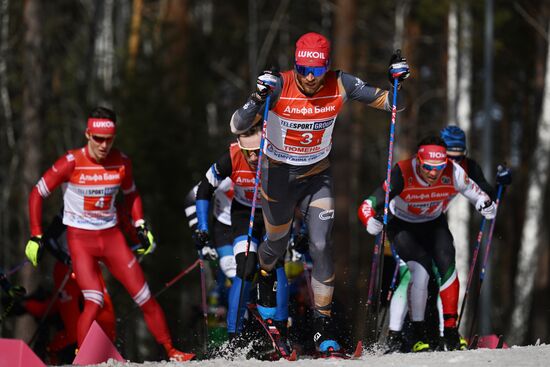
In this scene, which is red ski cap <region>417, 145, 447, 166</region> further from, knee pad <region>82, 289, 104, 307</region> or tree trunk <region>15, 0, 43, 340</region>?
tree trunk <region>15, 0, 43, 340</region>

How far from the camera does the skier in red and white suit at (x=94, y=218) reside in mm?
9695

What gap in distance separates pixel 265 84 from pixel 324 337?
203cm

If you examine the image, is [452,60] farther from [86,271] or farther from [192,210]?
[86,271]

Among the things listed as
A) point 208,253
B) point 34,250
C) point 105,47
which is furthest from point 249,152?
point 105,47

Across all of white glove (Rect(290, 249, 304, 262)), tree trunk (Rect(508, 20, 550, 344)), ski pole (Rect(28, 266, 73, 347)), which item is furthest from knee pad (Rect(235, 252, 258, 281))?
tree trunk (Rect(508, 20, 550, 344))

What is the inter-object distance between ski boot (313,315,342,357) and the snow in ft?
0.92

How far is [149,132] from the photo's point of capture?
21.0 m

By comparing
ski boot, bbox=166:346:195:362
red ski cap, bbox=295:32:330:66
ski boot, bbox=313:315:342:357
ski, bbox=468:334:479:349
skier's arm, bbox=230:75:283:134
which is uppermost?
red ski cap, bbox=295:32:330:66

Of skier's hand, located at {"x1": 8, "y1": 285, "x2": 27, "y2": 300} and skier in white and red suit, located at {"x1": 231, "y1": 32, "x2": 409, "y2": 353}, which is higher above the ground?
skier in white and red suit, located at {"x1": 231, "y1": 32, "x2": 409, "y2": 353}

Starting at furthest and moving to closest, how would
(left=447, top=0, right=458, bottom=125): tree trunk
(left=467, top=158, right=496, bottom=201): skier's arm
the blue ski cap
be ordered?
(left=447, top=0, right=458, bottom=125): tree trunk, the blue ski cap, (left=467, top=158, right=496, bottom=201): skier's arm

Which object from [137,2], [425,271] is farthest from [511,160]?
[425,271]

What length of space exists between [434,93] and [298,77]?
66.7 ft

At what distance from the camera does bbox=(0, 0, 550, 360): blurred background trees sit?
19516 mm

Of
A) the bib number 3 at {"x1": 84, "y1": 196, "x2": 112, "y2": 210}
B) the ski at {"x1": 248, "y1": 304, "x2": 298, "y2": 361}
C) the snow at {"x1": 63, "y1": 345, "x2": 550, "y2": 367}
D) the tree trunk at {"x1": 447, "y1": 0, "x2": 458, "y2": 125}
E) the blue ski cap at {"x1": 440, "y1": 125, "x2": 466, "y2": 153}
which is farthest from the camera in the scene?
the tree trunk at {"x1": 447, "y1": 0, "x2": 458, "y2": 125}
